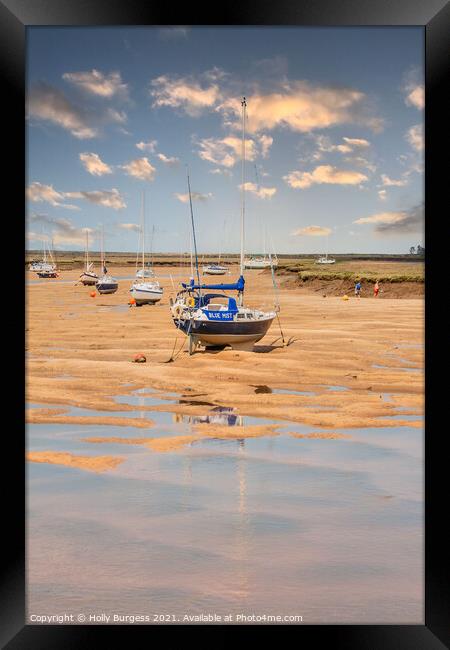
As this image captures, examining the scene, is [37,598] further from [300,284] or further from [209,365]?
[300,284]

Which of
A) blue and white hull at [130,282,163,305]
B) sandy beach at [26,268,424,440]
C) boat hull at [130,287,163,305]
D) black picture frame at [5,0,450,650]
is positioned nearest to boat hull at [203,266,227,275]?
blue and white hull at [130,282,163,305]

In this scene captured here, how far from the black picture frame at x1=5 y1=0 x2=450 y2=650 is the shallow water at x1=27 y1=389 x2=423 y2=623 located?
73 cm

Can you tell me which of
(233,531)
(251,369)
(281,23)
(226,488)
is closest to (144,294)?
(251,369)

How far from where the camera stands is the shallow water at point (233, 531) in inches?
176

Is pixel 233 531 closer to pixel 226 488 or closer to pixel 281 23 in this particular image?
pixel 226 488

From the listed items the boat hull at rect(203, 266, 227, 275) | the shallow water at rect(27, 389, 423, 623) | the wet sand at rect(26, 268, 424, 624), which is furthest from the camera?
the boat hull at rect(203, 266, 227, 275)

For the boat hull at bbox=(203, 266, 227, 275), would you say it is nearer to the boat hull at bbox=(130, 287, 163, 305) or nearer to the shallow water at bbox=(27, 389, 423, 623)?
the boat hull at bbox=(130, 287, 163, 305)

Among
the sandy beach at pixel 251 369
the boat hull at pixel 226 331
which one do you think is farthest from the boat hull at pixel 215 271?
the boat hull at pixel 226 331

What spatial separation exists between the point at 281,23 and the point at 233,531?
405cm

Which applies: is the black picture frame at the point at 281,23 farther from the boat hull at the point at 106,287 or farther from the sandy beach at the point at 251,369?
the boat hull at the point at 106,287

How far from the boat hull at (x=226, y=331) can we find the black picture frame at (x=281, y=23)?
538 inches

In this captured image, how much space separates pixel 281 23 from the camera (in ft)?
13.7

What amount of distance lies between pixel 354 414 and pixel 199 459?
4.04 m

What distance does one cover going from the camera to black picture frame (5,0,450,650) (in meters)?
3.79
